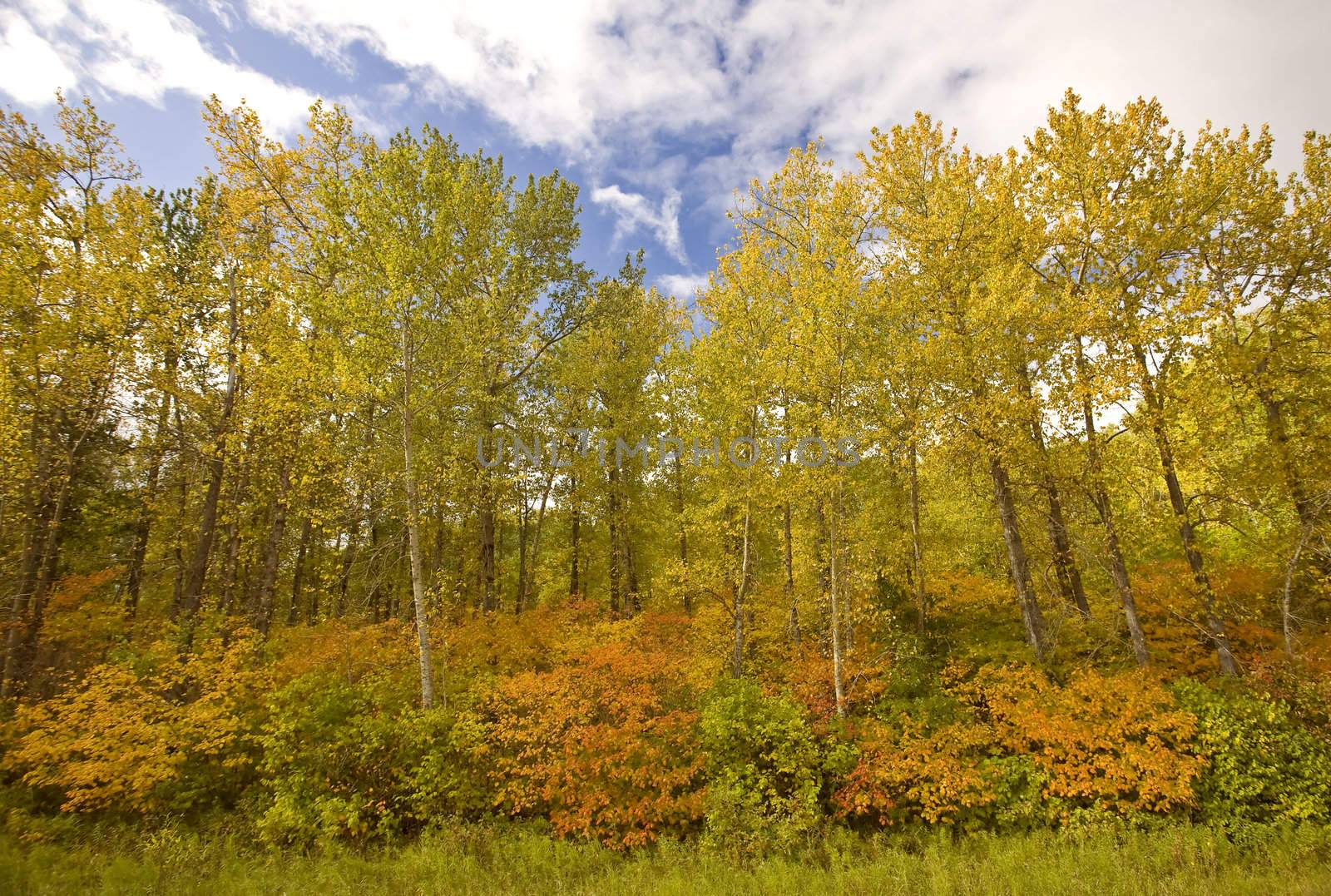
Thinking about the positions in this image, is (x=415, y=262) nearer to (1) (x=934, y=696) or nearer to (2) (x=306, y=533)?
(2) (x=306, y=533)

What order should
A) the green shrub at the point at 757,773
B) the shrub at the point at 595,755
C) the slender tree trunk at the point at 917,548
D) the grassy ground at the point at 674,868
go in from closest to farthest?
the grassy ground at the point at 674,868
the green shrub at the point at 757,773
the shrub at the point at 595,755
the slender tree trunk at the point at 917,548

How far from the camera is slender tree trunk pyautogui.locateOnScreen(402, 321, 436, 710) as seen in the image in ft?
33.8

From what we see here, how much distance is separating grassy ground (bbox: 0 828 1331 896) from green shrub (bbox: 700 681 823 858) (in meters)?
0.48

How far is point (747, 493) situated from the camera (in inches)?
471

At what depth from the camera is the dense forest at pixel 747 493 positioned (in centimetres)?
892

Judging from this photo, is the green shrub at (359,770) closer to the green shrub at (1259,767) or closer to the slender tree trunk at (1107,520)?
the green shrub at (1259,767)

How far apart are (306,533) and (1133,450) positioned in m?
24.9

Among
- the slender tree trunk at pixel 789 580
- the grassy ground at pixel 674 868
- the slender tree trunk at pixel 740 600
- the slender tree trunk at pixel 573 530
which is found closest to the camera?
the grassy ground at pixel 674 868

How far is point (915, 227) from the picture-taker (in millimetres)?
12023

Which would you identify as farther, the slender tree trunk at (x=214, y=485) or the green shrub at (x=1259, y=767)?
the slender tree trunk at (x=214, y=485)

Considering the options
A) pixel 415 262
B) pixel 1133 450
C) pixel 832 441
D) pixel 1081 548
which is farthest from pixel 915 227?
pixel 415 262

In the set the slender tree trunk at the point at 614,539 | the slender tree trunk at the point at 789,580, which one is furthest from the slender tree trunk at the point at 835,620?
the slender tree trunk at the point at 614,539

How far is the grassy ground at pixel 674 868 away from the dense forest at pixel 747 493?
541 millimetres

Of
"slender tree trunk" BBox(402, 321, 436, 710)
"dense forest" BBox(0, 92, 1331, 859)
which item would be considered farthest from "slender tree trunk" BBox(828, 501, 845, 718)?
"slender tree trunk" BBox(402, 321, 436, 710)
